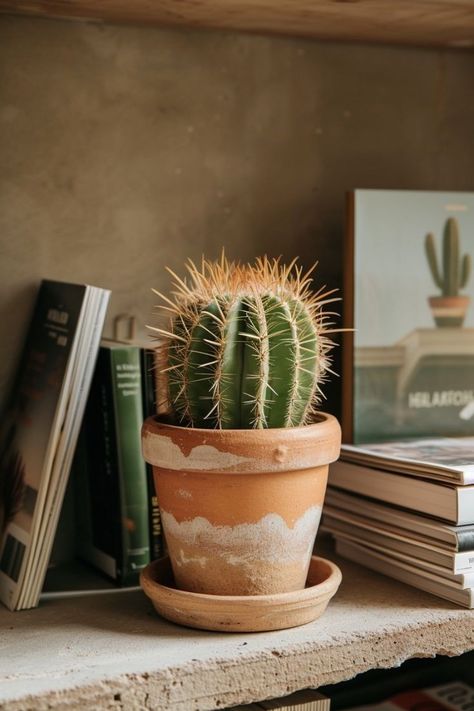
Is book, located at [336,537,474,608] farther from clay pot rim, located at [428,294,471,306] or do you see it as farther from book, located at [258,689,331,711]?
clay pot rim, located at [428,294,471,306]


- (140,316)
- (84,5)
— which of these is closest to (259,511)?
(140,316)

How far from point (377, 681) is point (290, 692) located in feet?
1.86

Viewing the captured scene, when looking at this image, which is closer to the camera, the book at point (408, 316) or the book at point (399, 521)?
the book at point (399, 521)

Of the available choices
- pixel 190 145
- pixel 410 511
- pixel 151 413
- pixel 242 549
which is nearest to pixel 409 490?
pixel 410 511

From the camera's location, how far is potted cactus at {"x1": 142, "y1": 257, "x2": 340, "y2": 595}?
0.94 metres

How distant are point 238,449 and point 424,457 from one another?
30 cm

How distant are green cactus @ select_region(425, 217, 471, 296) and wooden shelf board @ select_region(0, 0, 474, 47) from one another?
0.29m

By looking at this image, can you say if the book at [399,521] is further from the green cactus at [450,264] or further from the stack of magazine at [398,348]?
the green cactus at [450,264]

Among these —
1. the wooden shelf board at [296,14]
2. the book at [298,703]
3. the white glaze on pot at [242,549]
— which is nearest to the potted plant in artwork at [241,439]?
the white glaze on pot at [242,549]

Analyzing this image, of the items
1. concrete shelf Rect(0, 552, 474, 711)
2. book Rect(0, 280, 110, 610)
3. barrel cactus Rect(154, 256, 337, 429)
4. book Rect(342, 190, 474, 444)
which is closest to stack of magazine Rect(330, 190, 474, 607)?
book Rect(342, 190, 474, 444)

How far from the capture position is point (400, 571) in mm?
1127

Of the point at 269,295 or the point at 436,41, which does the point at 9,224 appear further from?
the point at 436,41

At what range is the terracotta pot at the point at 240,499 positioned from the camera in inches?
37.0

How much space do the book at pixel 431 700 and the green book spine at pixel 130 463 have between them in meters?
0.46
